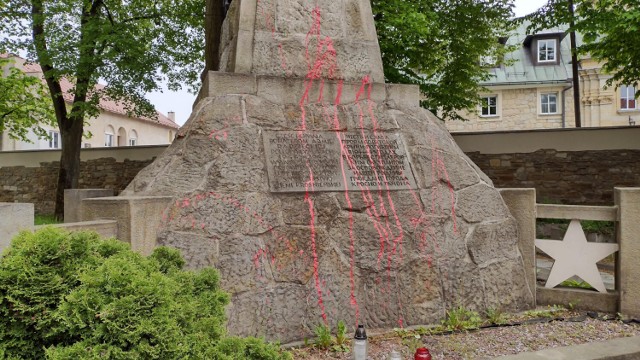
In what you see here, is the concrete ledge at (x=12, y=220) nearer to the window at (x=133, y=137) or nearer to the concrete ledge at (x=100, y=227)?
the concrete ledge at (x=100, y=227)

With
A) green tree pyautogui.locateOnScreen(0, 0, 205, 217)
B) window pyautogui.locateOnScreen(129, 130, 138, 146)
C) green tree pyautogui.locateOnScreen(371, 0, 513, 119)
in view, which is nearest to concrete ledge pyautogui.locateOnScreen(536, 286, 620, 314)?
green tree pyautogui.locateOnScreen(371, 0, 513, 119)

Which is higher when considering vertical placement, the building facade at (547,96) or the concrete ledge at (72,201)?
the building facade at (547,96)

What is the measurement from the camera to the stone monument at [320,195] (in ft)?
11.7

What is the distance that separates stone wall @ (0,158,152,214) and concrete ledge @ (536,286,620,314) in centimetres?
1123

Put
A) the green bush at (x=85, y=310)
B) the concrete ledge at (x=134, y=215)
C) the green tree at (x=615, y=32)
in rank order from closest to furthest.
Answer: the green bush at (x=85, y=310)
the concrete ledge at (x=134, y=215)
the green tree at (x=615, y=32)

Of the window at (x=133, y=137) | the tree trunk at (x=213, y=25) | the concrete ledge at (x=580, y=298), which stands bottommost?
the concrete ledge at (x=580, y=298)

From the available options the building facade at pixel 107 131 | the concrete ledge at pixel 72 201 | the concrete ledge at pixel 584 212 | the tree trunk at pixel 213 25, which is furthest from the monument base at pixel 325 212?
the building facade at pixel 107 131

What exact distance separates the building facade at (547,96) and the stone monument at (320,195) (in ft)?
74.3

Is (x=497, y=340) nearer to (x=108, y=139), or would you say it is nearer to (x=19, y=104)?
(x=19, y=104)

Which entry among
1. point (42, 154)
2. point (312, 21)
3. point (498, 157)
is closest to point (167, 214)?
point (312, 21)

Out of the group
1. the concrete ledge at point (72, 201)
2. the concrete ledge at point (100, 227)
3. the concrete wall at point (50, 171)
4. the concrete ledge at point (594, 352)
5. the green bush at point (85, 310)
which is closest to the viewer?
the green bush at point (85, 310)

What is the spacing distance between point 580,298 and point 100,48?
35.4ft

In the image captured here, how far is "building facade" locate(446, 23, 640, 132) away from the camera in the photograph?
84.3ft

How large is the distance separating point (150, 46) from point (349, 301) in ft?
A: 34.3
